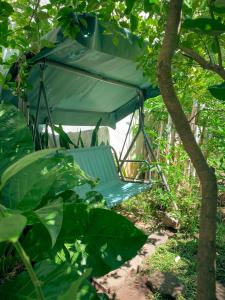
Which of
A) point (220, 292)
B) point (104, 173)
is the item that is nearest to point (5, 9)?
point (220, 292)

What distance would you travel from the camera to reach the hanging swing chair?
3027mm

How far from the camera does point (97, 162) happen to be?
470cm

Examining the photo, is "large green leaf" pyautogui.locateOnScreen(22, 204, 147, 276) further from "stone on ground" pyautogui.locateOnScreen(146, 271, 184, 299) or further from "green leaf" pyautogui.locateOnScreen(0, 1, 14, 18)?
"stone on ground" pyautogui.locateOnScreen(146, 271, 184, 299)

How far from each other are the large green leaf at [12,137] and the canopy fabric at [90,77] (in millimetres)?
834

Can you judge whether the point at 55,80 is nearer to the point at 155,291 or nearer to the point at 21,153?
the point at 21,153

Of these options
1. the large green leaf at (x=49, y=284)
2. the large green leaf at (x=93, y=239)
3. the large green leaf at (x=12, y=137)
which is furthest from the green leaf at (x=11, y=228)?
the large green leaf at (x=12, y=137)

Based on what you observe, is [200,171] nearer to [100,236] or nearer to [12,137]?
[100,236]

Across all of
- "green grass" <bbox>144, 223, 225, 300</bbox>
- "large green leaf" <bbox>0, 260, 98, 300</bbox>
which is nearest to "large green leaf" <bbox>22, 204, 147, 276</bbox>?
"large green leaf" <bbox>0, 260, 98, 300</bbox>

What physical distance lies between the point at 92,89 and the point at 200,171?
367 cm

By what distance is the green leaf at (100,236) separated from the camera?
157 centimetres

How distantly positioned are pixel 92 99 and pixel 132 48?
1654 millimetres

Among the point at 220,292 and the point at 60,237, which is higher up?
the point at 60,237

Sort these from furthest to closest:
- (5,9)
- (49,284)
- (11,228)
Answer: (5,9), (49,284), (11,228)

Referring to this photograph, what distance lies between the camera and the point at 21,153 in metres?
1.94
